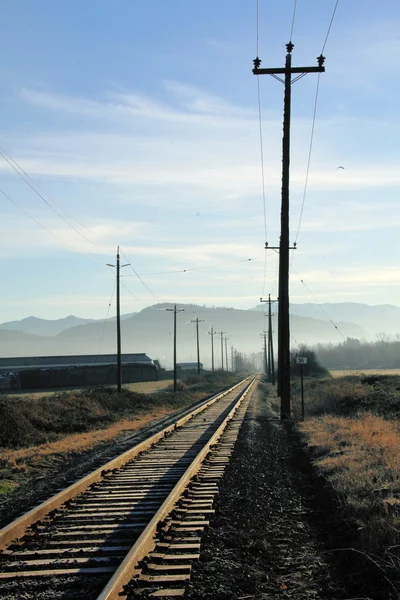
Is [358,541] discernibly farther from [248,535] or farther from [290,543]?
[248,535]

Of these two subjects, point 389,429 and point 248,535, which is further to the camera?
point 389,429

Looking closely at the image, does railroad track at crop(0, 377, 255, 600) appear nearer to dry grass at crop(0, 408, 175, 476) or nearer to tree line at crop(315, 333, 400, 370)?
dry grass at crop(0, 408, 175, 476)

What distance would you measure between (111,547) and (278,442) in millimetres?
11945

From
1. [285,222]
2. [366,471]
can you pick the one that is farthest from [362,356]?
[366,471]

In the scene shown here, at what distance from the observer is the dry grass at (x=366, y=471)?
7.75 meters

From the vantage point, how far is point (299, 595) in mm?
6078

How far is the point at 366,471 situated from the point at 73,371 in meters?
73.5

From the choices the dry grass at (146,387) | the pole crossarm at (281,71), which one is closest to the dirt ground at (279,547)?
the pole crossarm at (281,71)

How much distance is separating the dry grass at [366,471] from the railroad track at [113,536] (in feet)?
6.66

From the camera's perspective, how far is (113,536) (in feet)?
25.9

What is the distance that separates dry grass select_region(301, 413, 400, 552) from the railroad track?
2029 mm

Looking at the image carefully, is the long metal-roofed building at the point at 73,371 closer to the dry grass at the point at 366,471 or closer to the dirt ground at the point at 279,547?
the dry grass at the point at 366,471

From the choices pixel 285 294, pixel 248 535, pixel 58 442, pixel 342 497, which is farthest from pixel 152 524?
pixel 285 294

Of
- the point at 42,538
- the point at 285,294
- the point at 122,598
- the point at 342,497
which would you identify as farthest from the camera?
the point at 285,294
